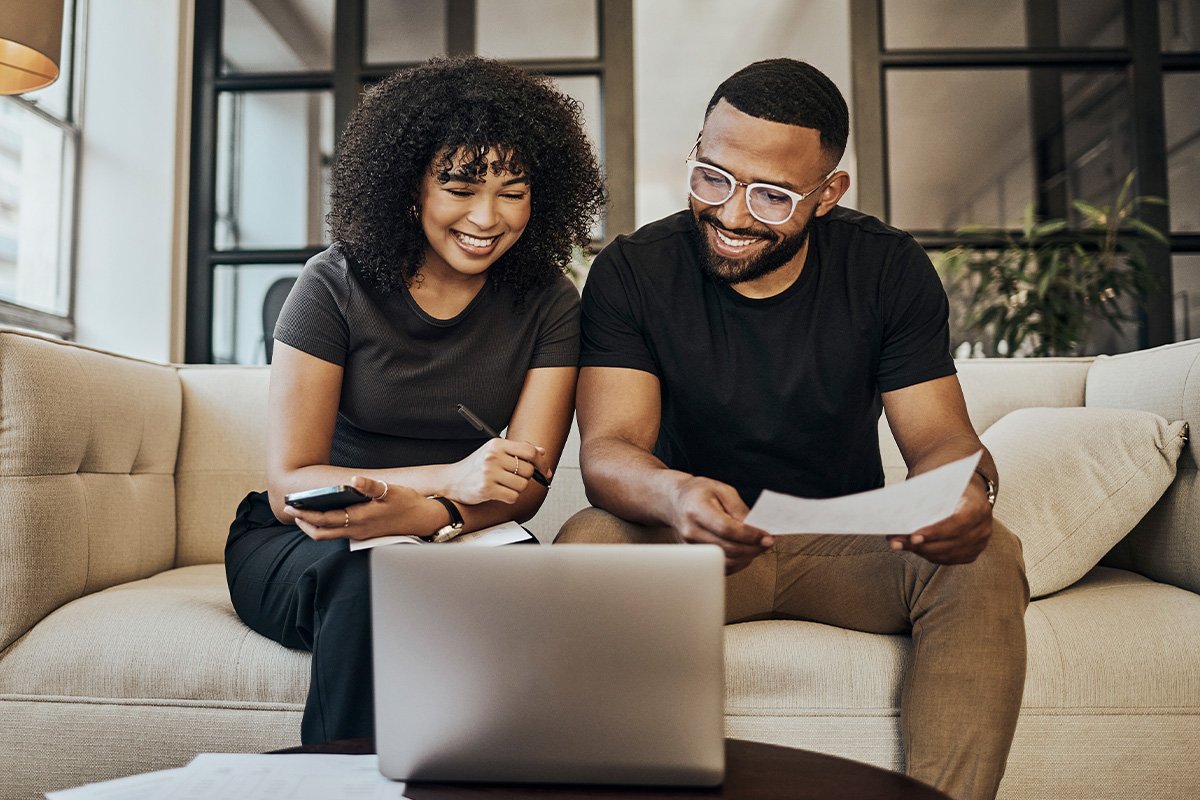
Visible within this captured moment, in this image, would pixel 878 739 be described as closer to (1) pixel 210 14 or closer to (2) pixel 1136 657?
(2) pixel 1136 657

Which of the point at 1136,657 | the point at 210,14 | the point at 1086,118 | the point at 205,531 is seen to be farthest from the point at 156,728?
the point at 1086,118

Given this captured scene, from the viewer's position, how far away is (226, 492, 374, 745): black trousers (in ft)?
3.63

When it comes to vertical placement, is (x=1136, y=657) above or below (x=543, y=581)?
below

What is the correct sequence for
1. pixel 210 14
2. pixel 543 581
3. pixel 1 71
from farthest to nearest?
1. pixel 210 14
2. pixel 1 71
3. pixel 543 581

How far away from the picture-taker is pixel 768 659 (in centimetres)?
129

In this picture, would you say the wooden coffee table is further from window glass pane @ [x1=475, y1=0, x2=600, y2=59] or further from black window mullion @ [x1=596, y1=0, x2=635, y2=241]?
window glass pane @ [x1=475, y1=0, x2=600, y2=59]

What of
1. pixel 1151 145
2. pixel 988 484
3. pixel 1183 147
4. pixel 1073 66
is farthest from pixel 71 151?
pixel 1183 147

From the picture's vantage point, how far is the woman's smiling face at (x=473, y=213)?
1429 millimetres

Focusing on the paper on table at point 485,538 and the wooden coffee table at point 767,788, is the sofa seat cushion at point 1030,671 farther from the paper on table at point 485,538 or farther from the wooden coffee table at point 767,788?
the wooden coffee table at point 767,788

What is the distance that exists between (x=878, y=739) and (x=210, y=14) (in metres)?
3.37

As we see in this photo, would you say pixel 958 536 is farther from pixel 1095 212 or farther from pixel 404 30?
pixel 404 30

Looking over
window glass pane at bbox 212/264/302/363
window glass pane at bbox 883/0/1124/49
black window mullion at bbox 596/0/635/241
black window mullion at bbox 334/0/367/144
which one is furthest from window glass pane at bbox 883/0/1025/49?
window glass pane at bbox 212/264/302/363

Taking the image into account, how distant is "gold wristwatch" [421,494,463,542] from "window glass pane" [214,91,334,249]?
7.93 ft

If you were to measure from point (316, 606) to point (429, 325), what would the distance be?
473mm
